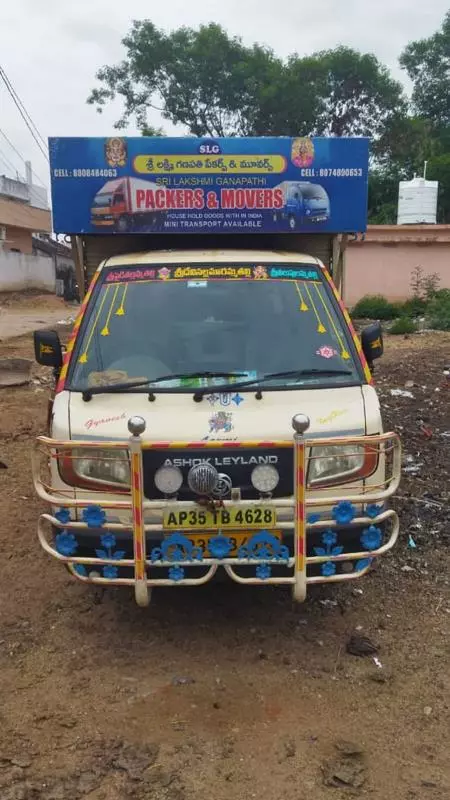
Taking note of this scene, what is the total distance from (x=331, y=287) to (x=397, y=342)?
32.2 ft

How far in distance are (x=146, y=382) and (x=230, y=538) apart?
3.27 feet

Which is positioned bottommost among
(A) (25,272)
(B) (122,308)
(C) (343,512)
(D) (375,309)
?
(D) (375,309)

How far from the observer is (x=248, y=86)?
2914 cm

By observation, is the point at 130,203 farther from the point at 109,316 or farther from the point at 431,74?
the point at 431,74

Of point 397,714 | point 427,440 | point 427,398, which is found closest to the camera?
point 397,714

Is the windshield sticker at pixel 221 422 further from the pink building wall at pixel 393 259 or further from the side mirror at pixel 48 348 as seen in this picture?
the pink building wall at pixel 393 259

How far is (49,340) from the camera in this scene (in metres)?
4.17

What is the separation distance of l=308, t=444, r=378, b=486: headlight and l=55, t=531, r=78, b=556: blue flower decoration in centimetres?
116

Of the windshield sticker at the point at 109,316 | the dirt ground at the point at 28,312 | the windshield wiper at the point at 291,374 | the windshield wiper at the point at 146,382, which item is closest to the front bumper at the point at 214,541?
the windshield wiper at the point at 146,382

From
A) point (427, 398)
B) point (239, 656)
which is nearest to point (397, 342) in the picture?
point (427, 398)

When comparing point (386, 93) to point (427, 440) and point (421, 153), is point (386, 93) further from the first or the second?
point (427, 440)

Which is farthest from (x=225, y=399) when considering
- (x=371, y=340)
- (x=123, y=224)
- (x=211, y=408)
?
(x=123, y=224)

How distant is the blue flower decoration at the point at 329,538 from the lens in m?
3.27

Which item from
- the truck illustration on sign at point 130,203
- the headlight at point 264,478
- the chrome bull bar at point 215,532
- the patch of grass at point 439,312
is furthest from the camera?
the patch of grass at point 439,312
